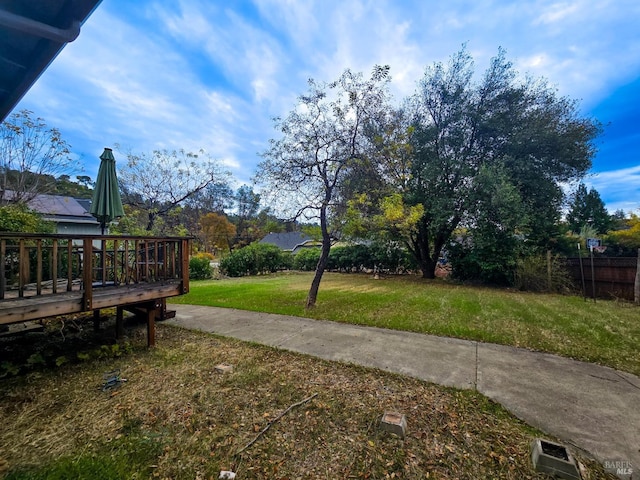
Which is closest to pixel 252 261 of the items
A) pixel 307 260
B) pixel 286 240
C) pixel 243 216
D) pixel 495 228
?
pixel 307 260

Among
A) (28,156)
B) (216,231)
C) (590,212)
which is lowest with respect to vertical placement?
(216,231)

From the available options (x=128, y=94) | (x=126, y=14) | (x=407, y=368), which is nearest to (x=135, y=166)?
(x=128, y=94)

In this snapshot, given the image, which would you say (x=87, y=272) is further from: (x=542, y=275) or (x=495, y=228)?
(x=542, y=275)

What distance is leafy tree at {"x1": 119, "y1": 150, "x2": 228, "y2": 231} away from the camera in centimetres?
1343

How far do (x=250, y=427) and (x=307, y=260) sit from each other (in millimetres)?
15109

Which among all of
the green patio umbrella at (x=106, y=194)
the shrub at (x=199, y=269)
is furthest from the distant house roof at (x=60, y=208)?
the green patio umbrella at (x=106, y=194)

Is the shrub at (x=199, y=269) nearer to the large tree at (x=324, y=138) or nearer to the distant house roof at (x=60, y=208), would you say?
the distant house roof at (x=60, y=208)

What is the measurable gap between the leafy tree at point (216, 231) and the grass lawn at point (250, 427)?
1025 inches

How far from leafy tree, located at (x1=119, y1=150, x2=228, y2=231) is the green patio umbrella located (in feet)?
29.6

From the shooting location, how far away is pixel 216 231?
28.0m

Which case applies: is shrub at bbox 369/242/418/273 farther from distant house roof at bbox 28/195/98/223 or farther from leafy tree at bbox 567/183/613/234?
leafy tree at bbox 567/183/613/234

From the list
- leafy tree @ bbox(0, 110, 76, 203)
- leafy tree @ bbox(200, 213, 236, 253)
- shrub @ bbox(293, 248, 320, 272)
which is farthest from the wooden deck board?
leafy tree @ bbox(200, 213, 236, 253)

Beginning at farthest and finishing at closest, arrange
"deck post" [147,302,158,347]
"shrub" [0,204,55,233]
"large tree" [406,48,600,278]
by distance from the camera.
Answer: "large tree" [406,48,600,278] < "shrub" [0,204,55,233] < "deck post" [147,302,158,347]

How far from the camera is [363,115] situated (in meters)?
6.12
